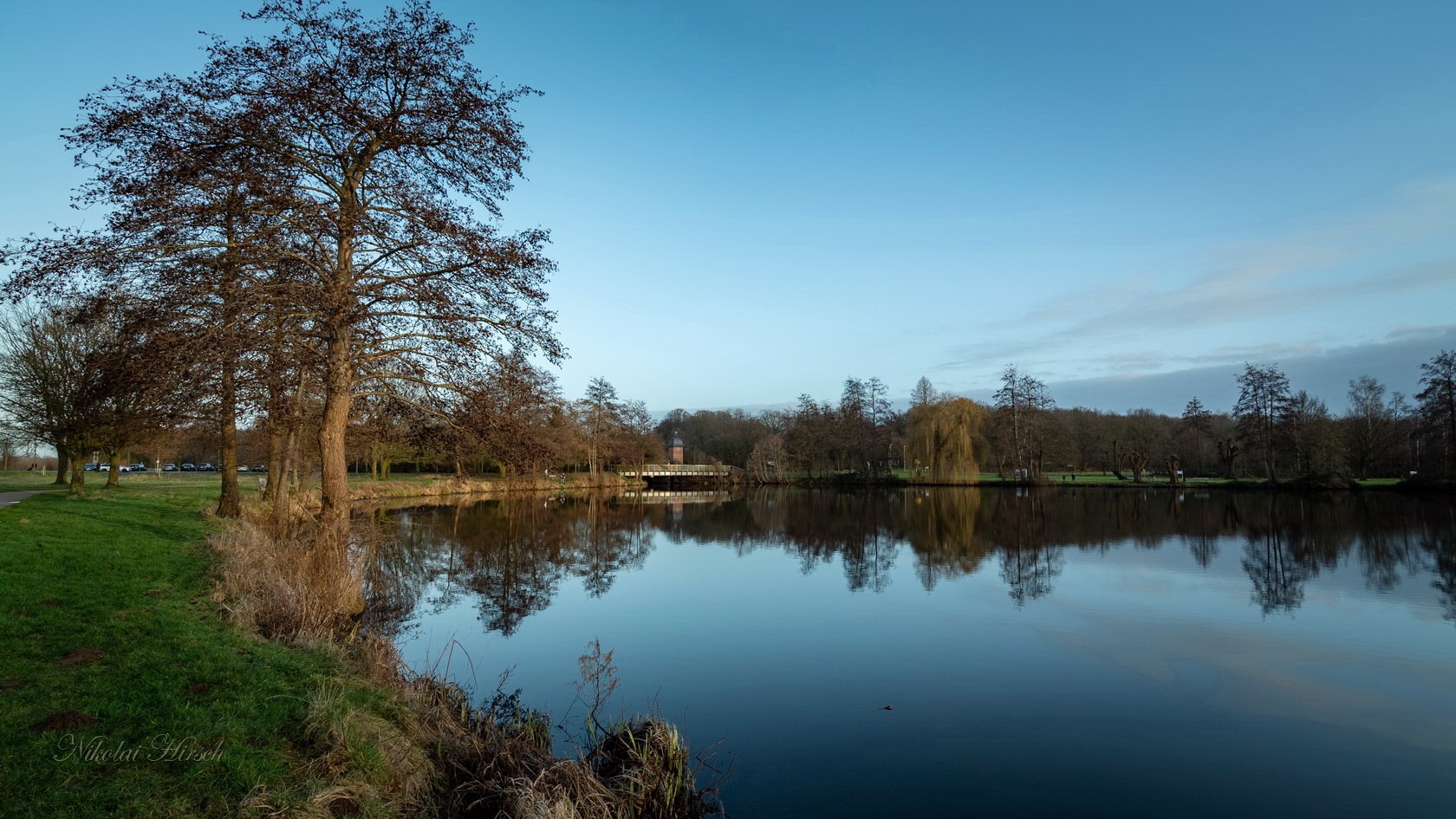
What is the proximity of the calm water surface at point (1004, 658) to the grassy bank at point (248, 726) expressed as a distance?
1.22 m

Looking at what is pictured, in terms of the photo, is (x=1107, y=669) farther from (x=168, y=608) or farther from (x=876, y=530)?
(x=876, y=530)

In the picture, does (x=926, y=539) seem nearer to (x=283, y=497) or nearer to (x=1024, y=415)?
(x=283, y=497)

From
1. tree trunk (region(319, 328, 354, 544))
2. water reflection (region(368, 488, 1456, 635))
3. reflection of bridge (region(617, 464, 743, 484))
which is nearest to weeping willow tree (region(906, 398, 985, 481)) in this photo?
water reflection (region(368, 488, 1456, 635))

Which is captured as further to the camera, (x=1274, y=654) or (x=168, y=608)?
(x=1274, y=654)

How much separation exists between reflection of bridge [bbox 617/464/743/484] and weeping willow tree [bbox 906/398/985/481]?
2339 cm

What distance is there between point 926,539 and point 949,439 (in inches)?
1272

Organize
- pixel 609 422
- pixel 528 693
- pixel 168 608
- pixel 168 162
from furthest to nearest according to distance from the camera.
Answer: pixel 609 422
pixel 168 162
pixel 528 693
pixel 168 608

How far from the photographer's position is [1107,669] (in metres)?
9.20

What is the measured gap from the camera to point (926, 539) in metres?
23.5

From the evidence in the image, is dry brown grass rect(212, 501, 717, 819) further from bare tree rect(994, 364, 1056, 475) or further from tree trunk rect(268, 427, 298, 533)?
bare tree rect(994, 364, 1056, 475)

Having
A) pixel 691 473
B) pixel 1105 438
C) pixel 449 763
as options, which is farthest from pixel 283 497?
pixel 1105 438

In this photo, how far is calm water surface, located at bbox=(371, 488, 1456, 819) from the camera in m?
6.07

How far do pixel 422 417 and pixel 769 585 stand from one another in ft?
26.3

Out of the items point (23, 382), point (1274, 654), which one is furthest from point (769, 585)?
point (23, 382)
